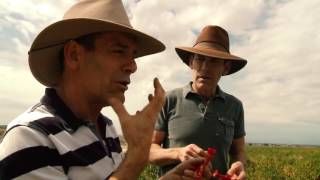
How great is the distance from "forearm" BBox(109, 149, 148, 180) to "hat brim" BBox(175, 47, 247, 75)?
6.74ft

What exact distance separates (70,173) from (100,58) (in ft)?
2.18

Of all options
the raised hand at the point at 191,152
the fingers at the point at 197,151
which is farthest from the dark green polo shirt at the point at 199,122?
the fingers at the point at 197,151

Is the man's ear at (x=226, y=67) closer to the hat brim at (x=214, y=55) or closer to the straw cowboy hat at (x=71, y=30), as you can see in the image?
the hat brim at (x=214, y=55)

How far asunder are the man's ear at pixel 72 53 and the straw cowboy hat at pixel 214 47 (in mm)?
1819

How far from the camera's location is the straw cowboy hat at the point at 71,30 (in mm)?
2496

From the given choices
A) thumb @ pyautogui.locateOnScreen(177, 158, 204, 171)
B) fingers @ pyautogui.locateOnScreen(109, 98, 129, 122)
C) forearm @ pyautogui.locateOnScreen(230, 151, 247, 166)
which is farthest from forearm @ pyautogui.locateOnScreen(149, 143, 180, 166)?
fingers @ pyautogui.locateOnScreen(109, 98, 129, 122)

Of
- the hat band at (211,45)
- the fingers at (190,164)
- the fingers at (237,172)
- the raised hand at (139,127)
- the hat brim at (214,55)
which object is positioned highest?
the hat band at (211,45)

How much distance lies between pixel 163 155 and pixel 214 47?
1.25m

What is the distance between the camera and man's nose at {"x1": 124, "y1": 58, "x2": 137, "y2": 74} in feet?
8.24

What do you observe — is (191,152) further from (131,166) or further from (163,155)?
(131,166)

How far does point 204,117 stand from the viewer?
160 inches

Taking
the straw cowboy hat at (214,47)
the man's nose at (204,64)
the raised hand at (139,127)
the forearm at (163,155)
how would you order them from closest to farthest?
the raised hand at (139,127) → the forearm at (163,155) → the man's nose at (204,64) → the straw cowboy hat at (214,47)

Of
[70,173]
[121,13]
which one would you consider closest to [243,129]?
[121,13]

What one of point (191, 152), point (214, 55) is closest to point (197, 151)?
point (191, 152)
